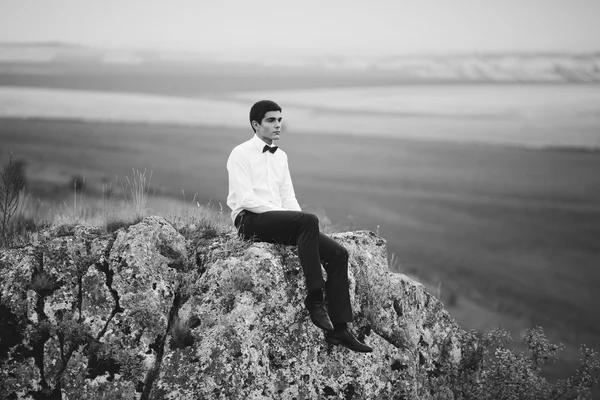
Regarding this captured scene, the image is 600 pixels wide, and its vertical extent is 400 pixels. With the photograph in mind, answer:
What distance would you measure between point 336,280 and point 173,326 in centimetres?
186

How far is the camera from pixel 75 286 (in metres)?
5.54

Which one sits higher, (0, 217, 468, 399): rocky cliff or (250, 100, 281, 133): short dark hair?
(250, 100, 281, 133): short dark hair

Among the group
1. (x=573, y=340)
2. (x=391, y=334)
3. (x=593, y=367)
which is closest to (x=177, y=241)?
(x=391, y=334)

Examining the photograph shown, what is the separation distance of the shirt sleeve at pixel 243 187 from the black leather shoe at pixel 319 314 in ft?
3.83

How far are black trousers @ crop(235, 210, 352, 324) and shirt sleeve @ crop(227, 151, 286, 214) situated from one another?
0.38ft

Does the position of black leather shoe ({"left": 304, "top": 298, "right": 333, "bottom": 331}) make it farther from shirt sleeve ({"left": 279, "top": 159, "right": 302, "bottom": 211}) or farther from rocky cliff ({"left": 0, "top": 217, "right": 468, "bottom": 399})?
shirt sleeve ({"left": 279, "top": 159, "right": 302, "bottom": 211})

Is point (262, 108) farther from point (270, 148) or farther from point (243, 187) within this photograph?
point (243, 187)

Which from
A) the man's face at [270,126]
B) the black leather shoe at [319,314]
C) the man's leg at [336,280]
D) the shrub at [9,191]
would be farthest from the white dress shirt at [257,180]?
the shrub at [9,191]

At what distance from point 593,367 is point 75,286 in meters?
7.62

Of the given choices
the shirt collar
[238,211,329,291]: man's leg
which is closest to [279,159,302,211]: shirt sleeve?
the shirt collar

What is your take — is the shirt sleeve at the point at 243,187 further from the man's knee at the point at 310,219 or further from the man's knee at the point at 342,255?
the man's knee at the point at 342,255

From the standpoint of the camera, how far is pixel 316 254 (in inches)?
211

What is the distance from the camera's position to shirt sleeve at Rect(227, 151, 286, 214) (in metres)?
5.78

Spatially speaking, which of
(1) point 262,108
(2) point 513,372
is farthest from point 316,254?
(2) point 513,372
